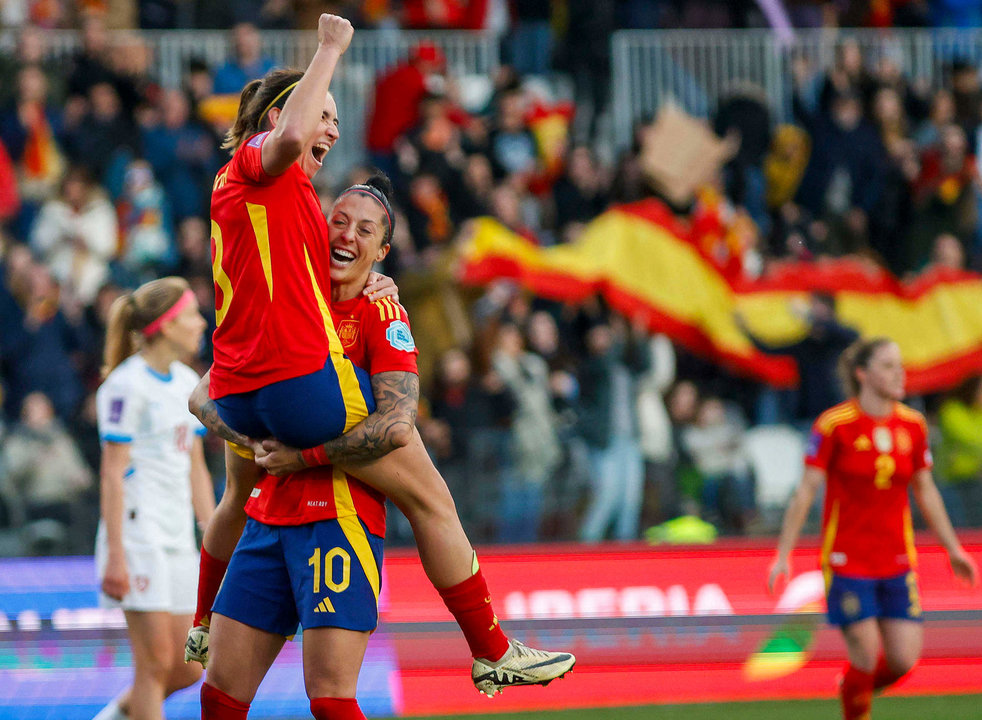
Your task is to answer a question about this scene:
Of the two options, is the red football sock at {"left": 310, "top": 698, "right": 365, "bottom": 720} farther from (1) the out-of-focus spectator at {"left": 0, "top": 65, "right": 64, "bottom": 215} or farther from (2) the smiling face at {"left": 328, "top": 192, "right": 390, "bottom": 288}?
(1) the out-of-focus spectator at {"left": 0, "top": 65, "right": 64, "bottom": 215}

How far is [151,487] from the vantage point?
249 inches

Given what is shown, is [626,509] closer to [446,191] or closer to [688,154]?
[446,191]

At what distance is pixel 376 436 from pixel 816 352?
8.23 meters

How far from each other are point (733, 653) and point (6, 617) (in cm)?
452

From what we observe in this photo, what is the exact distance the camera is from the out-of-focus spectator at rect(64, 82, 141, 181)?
11836 millimetres

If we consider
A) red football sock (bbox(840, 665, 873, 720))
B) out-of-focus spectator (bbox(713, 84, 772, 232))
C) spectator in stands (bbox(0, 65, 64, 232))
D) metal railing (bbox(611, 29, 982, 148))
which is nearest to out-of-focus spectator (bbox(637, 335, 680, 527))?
out-of-focus spectator (bbox(713, 84, 772, 232))

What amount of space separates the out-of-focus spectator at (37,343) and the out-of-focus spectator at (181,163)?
140 cm

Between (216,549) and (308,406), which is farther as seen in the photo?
(216,549)

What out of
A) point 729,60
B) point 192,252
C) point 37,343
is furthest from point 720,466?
point 729,60

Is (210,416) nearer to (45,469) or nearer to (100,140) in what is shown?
(45,469)

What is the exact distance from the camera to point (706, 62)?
1462 centimetres

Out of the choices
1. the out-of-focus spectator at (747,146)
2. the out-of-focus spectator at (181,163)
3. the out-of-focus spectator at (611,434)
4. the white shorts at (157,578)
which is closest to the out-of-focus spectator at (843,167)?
the out-of-focus spectator at (747,146)

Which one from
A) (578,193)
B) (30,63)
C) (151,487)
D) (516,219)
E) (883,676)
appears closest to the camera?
(151,487)

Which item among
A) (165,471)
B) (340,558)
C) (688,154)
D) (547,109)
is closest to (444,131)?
(547,109)
